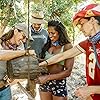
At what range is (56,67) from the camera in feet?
10.8

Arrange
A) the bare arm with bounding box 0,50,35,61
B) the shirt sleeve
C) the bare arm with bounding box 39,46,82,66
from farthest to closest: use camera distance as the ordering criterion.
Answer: the bare arm with bounding box 39,46,82,66 → the bare arm with bounding box 0,50,35,61 → the shirt sleeve

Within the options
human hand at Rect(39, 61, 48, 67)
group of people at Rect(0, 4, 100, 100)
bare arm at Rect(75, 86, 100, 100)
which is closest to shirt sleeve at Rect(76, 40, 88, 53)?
group of people at Rect(0, 4, 100, 100)

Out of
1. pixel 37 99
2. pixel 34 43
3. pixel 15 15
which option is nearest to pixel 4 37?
pixel 34 43

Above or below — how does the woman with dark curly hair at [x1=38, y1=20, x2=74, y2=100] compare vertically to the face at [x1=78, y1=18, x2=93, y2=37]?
below

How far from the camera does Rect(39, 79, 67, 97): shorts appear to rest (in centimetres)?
336

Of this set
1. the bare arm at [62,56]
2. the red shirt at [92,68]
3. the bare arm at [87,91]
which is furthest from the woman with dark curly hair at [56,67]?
the bare arm at [87,91]

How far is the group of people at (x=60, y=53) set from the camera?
2311 mm

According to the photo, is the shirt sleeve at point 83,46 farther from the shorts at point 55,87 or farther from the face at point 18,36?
the shorts at point 55,87

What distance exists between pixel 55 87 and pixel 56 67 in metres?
0.21

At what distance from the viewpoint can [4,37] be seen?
302cm

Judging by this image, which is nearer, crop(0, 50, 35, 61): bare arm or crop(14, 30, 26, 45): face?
crop(0, 50, 35, 61): bare arm

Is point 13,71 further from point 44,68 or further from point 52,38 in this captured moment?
point 52,38

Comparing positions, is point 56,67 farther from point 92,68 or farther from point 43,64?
point 92,68

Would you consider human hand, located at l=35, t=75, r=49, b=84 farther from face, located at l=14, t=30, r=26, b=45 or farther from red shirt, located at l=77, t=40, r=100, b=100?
red shirt, located at l=77, t=40, r=100, b=100
